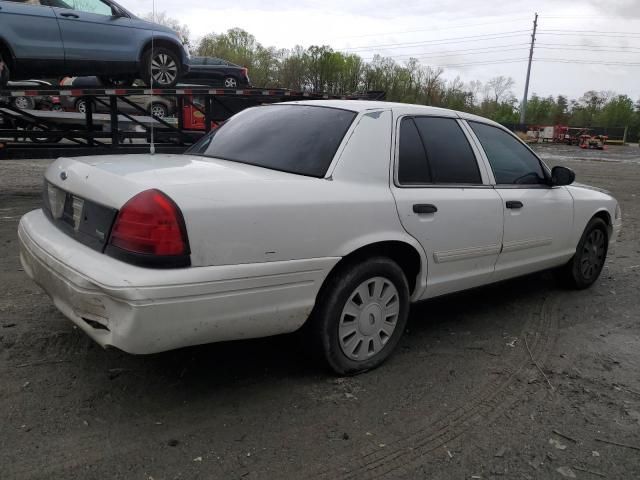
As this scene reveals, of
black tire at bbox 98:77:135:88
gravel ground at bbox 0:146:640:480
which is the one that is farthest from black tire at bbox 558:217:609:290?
black tire at bbox 98:77:135:88

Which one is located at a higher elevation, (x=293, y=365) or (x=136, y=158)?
(x=136, y=158)

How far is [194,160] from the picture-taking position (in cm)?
335

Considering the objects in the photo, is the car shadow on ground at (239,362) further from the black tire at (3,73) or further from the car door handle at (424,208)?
the black tire at (3,73)

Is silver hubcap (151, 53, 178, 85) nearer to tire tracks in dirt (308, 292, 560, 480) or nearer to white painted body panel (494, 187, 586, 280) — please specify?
white painted body panel (494, 187, 586, 280)

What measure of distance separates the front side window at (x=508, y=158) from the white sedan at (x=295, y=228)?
1 centimetres

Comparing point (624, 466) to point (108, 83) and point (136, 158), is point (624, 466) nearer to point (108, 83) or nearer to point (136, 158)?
point (136, 158)

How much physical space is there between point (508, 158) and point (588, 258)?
5.32ft

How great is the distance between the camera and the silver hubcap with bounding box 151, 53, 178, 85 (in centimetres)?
902

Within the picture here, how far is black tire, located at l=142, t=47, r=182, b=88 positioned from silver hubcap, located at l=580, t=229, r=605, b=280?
683cm

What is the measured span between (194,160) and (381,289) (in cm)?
136

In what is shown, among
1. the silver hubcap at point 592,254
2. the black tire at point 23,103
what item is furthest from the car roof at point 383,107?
the black tire at point 23,103

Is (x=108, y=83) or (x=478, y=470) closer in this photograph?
(x=478, y=470)

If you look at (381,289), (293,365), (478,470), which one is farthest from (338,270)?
(478,470)

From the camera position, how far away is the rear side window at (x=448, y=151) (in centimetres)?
365
